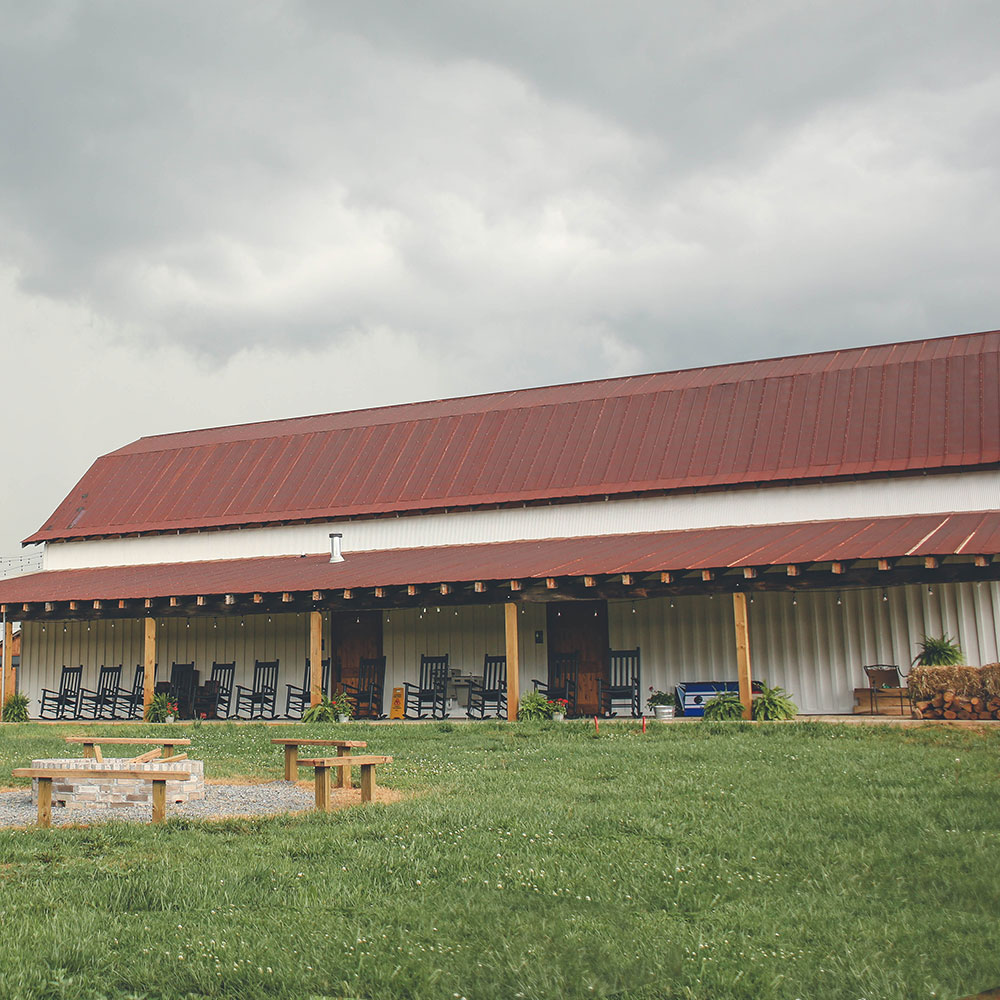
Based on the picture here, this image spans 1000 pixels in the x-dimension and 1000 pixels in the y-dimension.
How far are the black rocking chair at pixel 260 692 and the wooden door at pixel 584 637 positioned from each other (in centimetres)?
520

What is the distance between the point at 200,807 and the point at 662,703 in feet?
32.8

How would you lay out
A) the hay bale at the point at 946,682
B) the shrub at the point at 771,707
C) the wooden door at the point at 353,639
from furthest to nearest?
1. the wooden door at the point at 353,639
2. the shrub at the point at 771,707
3. the hay bale at the point at 946,682

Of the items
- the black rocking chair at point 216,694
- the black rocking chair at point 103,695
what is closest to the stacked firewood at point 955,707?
the black rocking chair at point 216,694

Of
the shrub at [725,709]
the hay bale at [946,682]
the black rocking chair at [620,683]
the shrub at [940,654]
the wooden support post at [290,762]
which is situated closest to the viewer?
the wooden support post at [290,762]

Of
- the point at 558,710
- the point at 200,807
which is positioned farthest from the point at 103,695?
the point at 200,807

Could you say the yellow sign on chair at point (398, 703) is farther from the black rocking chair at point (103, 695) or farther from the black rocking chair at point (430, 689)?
the black rocking chair at point (103, 695)

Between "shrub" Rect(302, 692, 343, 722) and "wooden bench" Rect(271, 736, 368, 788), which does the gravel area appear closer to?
"wooden bench" Rect(271, 736, 368, 788)

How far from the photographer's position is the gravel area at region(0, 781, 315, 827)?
8055 mm

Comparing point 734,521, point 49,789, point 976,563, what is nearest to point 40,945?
point 49,789

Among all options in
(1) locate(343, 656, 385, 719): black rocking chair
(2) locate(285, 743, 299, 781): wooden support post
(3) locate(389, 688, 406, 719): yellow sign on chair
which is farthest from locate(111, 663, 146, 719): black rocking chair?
(2) locate(285, 743, 299, 781): wooden support post

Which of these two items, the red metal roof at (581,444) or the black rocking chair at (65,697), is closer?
the red metal roof at (581,444)

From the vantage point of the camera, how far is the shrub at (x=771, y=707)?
47.1 feet

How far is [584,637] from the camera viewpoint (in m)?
18.7

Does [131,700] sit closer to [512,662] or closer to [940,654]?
[512,662]
